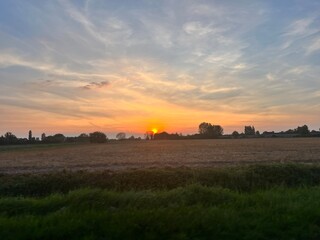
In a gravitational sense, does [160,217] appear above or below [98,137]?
below

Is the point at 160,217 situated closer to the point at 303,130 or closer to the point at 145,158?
the point at 145,158

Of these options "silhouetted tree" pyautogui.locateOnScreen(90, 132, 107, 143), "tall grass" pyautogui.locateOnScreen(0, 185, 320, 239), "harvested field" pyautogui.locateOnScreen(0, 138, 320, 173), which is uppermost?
"silhouetted tree" pyautogui.locateOnScreen(90, 132, 107, 143)

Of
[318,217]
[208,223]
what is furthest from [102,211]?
[318,217]

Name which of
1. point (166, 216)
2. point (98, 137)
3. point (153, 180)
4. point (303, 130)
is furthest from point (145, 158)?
point (303, 130)

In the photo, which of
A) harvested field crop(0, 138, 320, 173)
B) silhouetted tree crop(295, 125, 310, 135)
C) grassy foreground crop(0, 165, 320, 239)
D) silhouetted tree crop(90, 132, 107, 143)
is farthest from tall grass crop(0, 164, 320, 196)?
silhouetted tree crop(295, 125, 310, 135)

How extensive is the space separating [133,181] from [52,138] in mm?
144372

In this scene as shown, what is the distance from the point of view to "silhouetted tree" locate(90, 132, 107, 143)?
153m

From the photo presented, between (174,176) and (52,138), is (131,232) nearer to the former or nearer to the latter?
(174,176)

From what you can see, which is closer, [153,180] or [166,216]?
[166,216]

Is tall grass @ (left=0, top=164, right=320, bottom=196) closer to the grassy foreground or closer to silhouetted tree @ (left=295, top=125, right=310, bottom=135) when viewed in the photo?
the grassy foreground

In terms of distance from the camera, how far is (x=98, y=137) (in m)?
154

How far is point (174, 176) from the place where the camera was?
2009cm

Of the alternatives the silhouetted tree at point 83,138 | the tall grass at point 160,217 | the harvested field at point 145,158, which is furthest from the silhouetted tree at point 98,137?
the tall grass at point 160,217

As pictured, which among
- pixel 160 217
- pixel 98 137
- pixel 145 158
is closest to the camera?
pixel 160 217
